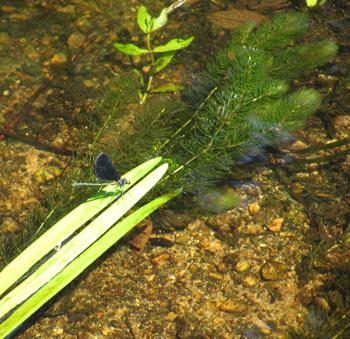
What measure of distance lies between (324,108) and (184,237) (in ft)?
5.96

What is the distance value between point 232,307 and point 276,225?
693mm

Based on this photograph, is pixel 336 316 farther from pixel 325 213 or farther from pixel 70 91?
pixel 70 91

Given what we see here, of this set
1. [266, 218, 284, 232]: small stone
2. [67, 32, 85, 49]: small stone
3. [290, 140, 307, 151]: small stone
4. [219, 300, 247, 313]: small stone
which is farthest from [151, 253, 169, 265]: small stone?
[67, 32, 85, 49]: small stone

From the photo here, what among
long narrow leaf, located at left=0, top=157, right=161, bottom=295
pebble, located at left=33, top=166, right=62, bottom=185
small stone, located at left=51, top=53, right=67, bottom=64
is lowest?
pebble, located at left=33, top=166, right=62, bottom=185

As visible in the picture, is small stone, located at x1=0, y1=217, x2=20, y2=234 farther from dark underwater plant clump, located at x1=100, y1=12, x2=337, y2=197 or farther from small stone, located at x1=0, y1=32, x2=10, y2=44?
small stone, located at x1=0, y1=32, x2=10, y2=44

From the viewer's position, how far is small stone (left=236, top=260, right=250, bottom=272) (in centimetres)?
235

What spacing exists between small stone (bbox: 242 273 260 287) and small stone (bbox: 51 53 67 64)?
261cm

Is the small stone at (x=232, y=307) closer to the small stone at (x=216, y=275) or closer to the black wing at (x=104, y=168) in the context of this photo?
the small stone at (x=216, y=275)

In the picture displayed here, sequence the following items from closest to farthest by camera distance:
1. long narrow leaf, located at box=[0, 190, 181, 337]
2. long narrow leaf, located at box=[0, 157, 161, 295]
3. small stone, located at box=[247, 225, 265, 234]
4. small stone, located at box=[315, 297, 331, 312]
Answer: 1. long narrow leaf, located at box=[0, 190, 181, 337]
2. long narrow leaf, located at box=[0, 157, 161, 295]
3. small stone, located at box=[315, 297, 331, 312]
4. small stone, located at box=[247, 225, 265, 234]

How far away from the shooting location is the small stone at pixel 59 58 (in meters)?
3.51

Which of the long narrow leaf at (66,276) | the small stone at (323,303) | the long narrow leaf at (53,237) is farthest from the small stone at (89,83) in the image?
the small stone at (323,303)

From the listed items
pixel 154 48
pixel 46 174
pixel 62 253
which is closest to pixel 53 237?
pixel 62 253

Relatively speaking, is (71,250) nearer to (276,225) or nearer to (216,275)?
(216,275)

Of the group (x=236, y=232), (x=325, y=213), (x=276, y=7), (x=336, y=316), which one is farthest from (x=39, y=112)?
(x=276, y=7)
